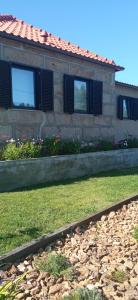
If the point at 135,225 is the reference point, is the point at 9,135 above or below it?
above

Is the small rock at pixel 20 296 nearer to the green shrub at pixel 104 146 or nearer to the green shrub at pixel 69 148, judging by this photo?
the green shrub at pixel 69 148

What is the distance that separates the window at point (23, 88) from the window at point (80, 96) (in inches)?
77.9

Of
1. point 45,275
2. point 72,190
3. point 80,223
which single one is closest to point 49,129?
point 72,190

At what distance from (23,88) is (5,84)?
38.4 inches

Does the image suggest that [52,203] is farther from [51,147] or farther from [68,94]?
[68,94]

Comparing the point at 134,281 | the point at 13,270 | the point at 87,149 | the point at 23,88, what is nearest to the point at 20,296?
the point at 13,270

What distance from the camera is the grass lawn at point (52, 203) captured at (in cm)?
559

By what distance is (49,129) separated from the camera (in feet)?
38.7

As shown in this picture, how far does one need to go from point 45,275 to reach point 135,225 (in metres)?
2.32

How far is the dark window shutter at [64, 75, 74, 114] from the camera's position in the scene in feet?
40.2

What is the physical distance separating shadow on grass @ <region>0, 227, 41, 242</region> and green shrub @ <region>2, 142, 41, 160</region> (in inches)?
146

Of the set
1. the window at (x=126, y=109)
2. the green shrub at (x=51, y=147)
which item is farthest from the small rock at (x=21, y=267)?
the window at (x=126, y=109)

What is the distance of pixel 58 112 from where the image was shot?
39.7ft

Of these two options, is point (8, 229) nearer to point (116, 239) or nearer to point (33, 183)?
point (116, 239)
